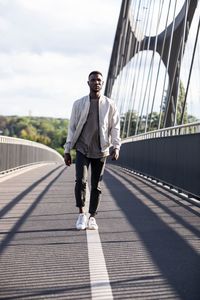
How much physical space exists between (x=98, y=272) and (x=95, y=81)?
243cm

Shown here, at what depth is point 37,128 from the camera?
584 ft

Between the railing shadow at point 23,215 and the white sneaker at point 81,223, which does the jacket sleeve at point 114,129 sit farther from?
the railing shadow at point 23,215

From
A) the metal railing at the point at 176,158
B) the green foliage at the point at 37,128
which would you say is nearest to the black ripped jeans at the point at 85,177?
the metal railing at the point at 176,158

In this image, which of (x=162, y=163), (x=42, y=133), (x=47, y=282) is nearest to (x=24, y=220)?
(x=47, y=282)

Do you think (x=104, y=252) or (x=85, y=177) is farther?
(x=85, y=177)

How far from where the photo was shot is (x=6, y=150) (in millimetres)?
16266

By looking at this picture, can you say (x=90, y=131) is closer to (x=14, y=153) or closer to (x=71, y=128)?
(x=71, y=128)

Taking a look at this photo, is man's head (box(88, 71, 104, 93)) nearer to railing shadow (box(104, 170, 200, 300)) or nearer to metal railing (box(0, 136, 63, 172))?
railing shadow (box(104, 170, 200, 300))

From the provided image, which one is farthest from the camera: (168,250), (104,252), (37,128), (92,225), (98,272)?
(37,128)

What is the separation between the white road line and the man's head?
4.72 feet

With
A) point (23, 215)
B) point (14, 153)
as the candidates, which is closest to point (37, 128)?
point (14, 153)

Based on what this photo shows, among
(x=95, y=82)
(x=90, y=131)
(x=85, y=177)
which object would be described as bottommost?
(x=85, y=177)

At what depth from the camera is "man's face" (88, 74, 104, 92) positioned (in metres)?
6.30

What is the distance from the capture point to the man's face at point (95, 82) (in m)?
6.30
